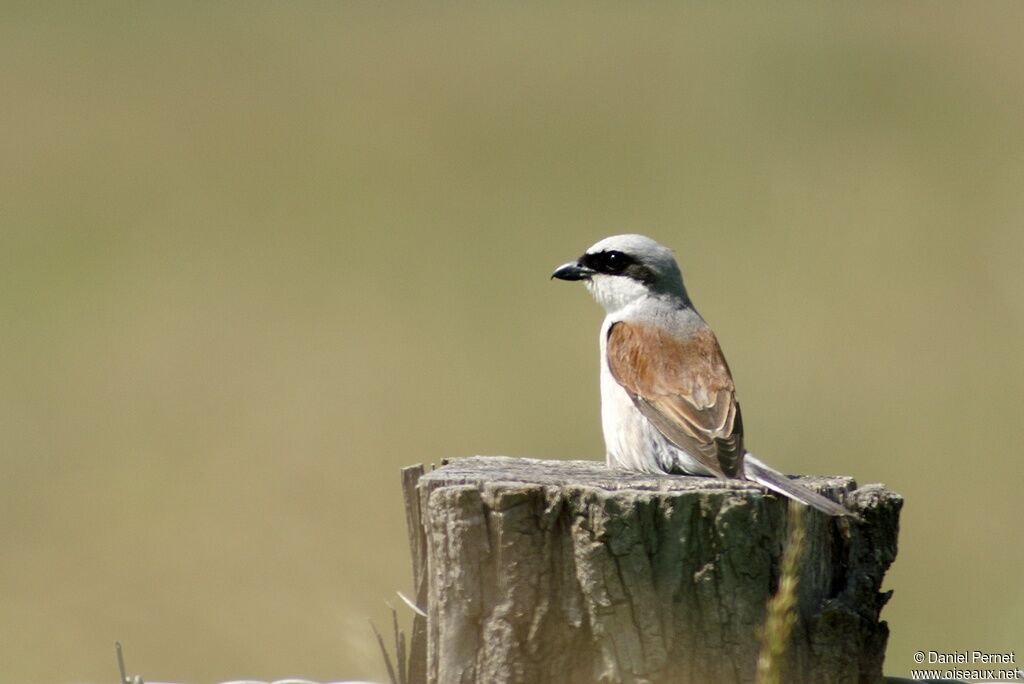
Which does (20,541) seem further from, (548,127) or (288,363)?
(548,127)

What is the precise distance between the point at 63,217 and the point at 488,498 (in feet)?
39.5

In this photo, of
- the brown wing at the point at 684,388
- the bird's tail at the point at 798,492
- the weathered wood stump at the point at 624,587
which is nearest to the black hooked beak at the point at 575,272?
the brown wing at the point at 684,388

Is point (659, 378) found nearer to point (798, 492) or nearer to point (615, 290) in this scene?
point (615, 290)

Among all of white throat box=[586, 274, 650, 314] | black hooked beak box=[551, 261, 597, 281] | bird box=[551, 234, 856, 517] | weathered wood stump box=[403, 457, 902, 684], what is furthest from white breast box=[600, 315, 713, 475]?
weathered wood stump box=[403, 457, 902, 684]

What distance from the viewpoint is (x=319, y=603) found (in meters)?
6.93

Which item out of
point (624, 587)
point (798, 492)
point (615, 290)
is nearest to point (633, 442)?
point (615, 290)

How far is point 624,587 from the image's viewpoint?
3492 millimetres

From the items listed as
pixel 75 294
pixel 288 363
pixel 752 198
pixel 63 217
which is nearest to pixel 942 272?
pixel 752 198

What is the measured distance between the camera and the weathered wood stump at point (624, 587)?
11.5ft

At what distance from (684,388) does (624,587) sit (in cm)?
161

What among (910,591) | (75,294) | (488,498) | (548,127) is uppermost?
(548,127)

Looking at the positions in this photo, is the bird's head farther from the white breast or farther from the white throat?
the white breast

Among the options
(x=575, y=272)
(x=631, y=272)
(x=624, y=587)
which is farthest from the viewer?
(x=575, y=272)

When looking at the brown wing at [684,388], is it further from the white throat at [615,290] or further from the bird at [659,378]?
the white throat at [615,290]
